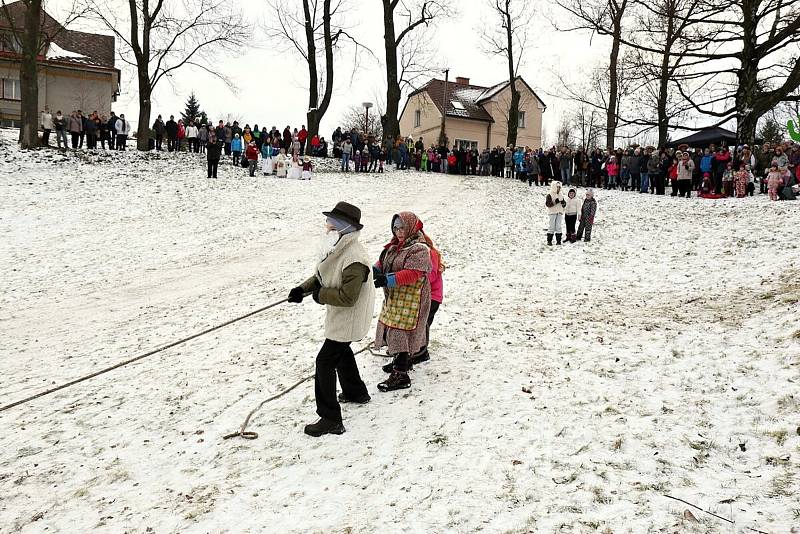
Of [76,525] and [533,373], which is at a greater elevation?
[533,373]

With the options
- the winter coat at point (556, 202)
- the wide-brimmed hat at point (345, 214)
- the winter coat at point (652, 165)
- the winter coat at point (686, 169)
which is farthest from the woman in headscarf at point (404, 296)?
the winter coat at point (652, 165)

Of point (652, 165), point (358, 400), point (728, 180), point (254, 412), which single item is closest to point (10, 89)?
point (652, 165)

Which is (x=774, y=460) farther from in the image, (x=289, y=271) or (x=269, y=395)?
(x=289, y=271)

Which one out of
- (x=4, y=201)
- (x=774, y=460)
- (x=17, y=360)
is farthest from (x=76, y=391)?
(x=4, y=201)

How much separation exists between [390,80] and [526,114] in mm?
25274

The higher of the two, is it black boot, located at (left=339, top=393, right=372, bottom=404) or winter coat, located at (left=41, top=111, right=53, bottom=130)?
winter coat, located at (left=41, top=111, right=53, bottom=130)

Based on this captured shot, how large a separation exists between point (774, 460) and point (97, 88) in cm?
4162

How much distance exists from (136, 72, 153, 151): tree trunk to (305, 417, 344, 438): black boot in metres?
25.2

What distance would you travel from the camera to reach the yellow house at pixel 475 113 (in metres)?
51.2

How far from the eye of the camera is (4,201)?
1727 centimetres

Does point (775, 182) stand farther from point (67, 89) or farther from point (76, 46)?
point (76, 46)

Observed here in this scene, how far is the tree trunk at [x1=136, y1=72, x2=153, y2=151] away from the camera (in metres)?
26.6

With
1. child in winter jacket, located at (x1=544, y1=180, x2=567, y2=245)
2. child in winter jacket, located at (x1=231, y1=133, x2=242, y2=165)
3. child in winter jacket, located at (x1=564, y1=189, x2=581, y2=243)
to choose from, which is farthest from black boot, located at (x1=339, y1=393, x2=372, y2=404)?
child in winter jacket, located at (x1=231, y1=133, x2=242, y2=165)

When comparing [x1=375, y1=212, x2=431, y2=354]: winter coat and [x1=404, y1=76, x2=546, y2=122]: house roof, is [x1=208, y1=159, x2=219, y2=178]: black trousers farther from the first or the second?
[x1=404, y1=76, x2=546, y2=122]: house roof
